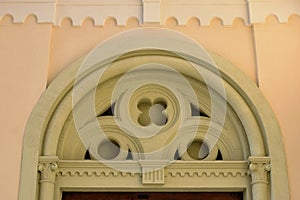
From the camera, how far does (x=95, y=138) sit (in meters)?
5.27

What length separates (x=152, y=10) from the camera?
544 cm

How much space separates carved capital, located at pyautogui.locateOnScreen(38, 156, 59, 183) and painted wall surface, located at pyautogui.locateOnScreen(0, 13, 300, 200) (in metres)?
0.19

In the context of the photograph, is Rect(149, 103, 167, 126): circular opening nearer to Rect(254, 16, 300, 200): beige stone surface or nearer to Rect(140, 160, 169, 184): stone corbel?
Rect(140, 160, 169, 184): stone corbel

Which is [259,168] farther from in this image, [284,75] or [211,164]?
[284,75]

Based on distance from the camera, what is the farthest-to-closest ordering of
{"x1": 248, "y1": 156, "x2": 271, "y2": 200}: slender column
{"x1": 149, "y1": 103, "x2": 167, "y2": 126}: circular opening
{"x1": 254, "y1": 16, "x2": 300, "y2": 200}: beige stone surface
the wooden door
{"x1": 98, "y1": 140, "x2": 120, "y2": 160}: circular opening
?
{"x1": 149, "y1": 103, "x2": 167, "y2": 126}: circular opening, {"x1": 98, "y1": 140, "x2": 120, "y2": 160}: circular opening, the wooden door, {"x1": 254, "y1": 16, "x2": 300, "y2": 200}: beige stone surface, {"x1": 248, "y1": 156, "x2": 271, "y2": 200}: slender column

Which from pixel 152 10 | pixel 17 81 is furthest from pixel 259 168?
pixel 17 81

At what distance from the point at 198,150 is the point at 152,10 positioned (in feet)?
4.09

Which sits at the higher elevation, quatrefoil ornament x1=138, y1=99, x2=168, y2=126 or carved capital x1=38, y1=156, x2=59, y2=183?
quatrefoil ornament x1=138, y1=99, x2=168, y2=126

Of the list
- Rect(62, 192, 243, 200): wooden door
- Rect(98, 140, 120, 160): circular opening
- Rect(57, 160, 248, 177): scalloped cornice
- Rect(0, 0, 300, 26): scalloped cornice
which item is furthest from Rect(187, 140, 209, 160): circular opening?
Rect(0, 0, 300, 26): scalloped cornice

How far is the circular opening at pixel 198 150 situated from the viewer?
5.27 meters

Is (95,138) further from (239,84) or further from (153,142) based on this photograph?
(239,84)

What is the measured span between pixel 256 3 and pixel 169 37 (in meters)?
0.81

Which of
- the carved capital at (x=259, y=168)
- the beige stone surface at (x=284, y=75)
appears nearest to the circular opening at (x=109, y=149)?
the carved capital at (x=259, y=168)

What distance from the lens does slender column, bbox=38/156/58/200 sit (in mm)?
4852
